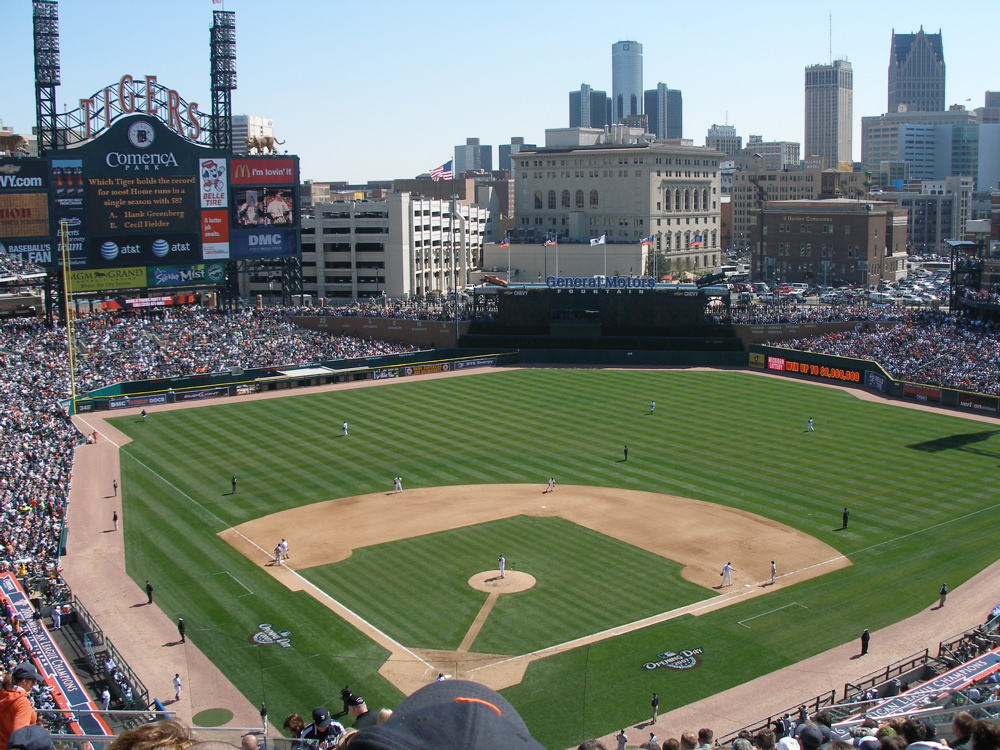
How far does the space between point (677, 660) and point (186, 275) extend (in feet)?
199

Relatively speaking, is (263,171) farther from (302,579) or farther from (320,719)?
(320,719)

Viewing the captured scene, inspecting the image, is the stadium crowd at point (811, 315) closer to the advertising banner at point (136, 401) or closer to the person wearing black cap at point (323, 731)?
the advertising banner at point (136, 401)

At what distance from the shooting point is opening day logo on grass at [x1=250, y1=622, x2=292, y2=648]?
29.1 m

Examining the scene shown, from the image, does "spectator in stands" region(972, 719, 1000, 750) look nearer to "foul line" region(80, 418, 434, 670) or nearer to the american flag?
"foul line" region(80, 418, 434, 670)

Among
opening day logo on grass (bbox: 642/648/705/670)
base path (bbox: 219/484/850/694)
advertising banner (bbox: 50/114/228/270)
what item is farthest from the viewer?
advertising banner (bbox: 50/114/228/270)

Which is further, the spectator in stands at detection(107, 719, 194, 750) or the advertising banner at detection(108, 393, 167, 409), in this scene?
the advertising banner at detection(108, 393, 167, 409)

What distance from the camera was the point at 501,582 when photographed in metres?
33.4

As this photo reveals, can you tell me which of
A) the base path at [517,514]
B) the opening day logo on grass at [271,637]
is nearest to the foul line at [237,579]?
the base path at [517,514]

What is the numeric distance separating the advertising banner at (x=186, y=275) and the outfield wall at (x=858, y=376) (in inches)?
1758

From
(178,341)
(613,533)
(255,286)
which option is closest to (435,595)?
(613,533)

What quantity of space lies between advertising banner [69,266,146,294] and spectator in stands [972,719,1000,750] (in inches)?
2941

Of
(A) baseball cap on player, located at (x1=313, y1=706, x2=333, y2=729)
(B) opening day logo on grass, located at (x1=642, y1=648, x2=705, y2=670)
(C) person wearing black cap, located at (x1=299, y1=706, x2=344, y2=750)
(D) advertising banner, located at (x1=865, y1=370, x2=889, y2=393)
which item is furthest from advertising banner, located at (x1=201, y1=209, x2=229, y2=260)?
(A) baseball cap on player, located at (x1=313, y1=706, x2=333, y2=729)

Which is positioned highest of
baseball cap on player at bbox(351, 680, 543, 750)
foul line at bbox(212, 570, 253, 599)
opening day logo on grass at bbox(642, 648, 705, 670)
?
baseball cap on player at bbox(351, 680, 543, 750)

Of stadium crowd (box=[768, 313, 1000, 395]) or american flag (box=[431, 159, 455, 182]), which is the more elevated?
american flag (box=[431, 159, 455, 182])
